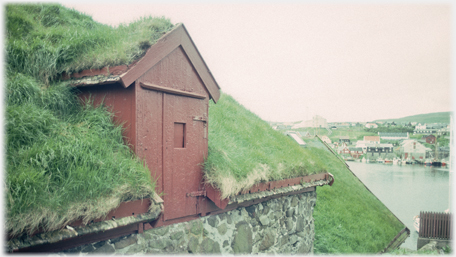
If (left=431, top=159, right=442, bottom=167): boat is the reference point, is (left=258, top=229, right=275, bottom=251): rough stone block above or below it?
above

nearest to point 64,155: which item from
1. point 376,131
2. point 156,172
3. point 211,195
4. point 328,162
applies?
point 156,172

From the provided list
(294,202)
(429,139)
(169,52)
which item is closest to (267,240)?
(294,202)

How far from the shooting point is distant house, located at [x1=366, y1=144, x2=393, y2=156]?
23.7 m

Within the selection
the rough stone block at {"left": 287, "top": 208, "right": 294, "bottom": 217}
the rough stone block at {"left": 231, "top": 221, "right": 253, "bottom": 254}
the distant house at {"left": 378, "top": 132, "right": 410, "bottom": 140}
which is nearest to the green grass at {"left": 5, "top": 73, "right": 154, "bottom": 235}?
the rough stone block at {"left": 231, "top": 221, "right": 253, "bottom": 254}

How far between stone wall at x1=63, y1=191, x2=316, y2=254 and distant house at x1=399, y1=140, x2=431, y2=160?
20447 mm

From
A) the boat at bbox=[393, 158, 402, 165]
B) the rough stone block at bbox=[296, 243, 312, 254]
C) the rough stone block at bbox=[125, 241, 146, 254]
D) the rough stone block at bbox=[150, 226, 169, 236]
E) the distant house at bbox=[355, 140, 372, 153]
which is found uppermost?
the distant house at bbox=[355, 140, 372, 153]

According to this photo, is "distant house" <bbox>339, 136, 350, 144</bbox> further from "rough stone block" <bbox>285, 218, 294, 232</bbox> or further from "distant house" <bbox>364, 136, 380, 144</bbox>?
"rough stone block" <bbox>285, 218, 294, 232</bbox>

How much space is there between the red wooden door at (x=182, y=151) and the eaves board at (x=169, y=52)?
33cm

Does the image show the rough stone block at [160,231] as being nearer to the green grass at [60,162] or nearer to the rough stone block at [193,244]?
the rough stone block at [193,244]

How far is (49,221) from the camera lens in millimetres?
2141

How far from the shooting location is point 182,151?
3686 millimetres

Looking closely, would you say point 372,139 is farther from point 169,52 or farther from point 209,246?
point 169,52

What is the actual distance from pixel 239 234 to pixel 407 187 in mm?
20561

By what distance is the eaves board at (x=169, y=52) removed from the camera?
120 inches
